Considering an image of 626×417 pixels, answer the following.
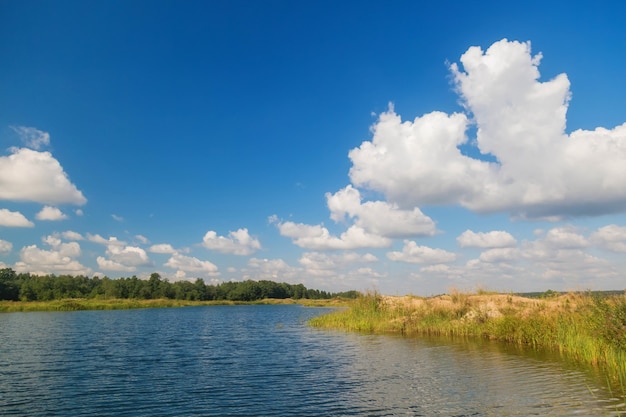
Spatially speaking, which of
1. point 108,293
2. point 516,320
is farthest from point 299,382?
point 108,293

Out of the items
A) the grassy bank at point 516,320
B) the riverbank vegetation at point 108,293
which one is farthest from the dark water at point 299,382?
the riverbank vegetation at point 108,293

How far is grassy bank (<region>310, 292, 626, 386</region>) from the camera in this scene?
21641 mm

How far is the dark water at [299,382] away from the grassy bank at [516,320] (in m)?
2.26

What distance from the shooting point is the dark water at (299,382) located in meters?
16.5

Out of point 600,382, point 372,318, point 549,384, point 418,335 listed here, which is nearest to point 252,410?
point 549,384

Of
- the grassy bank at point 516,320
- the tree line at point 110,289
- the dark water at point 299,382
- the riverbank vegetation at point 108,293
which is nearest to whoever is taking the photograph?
the dark water at point 299,382

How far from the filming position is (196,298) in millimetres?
178375

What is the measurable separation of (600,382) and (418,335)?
69.8 feet

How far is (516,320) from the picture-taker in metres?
33.2

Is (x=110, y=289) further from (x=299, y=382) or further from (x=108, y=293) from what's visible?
(x=299, y=382)

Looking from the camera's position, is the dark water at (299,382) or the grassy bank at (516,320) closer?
the dark water at (299,382)

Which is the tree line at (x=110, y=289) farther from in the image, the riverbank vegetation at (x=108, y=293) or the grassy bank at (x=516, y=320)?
the grassy bank at (x=516, y=320)

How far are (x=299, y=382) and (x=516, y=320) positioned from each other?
69.8 feet

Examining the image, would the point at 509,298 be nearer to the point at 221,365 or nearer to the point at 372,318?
the point at 372,318
